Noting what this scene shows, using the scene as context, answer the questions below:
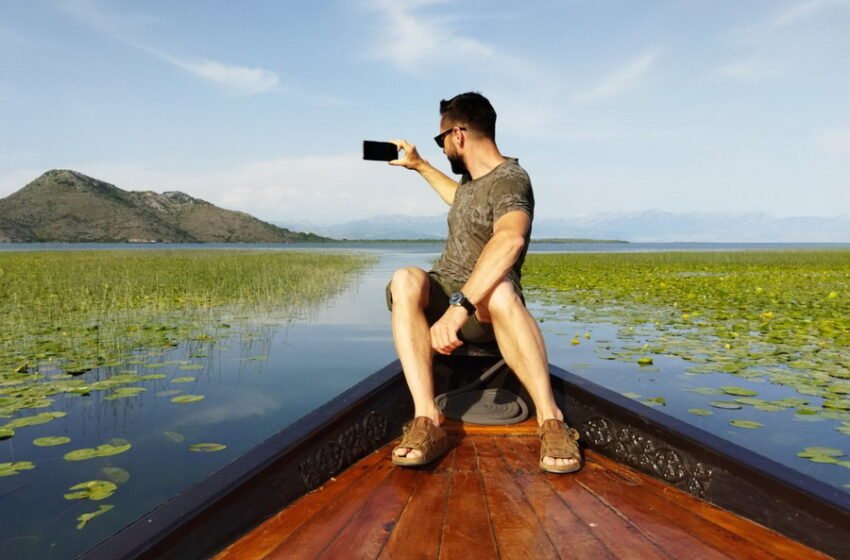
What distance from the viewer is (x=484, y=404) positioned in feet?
9.16

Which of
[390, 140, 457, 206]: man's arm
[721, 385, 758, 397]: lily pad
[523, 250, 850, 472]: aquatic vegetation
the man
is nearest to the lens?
the man

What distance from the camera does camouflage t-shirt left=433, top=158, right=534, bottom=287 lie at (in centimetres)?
251

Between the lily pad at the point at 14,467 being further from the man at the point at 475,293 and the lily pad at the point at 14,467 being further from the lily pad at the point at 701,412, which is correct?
the lily pad at the point at 701,412

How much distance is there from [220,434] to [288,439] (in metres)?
2.42

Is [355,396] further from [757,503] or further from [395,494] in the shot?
[757,503]

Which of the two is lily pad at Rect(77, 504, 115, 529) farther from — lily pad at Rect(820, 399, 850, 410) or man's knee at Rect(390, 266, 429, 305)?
lily pad at Rect(820, 399, 850, 410)

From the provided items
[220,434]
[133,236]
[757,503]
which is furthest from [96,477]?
[133,236]

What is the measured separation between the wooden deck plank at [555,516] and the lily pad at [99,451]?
8.48ft

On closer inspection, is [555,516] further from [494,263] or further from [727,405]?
[727,405]

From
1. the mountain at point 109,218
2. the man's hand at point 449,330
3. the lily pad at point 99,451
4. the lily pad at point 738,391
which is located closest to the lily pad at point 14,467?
the lily pad at point 99,451

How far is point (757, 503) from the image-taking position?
5.73 feet

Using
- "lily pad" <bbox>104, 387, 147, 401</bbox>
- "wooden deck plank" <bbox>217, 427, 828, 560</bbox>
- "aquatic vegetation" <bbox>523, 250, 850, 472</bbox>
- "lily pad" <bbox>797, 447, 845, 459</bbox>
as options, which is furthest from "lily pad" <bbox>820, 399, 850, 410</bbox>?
"lily pad" <bbox>104, 387, 147, 401</bbox>

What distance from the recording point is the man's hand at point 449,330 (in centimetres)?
222

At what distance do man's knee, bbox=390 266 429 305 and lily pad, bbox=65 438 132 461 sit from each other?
2285mm
